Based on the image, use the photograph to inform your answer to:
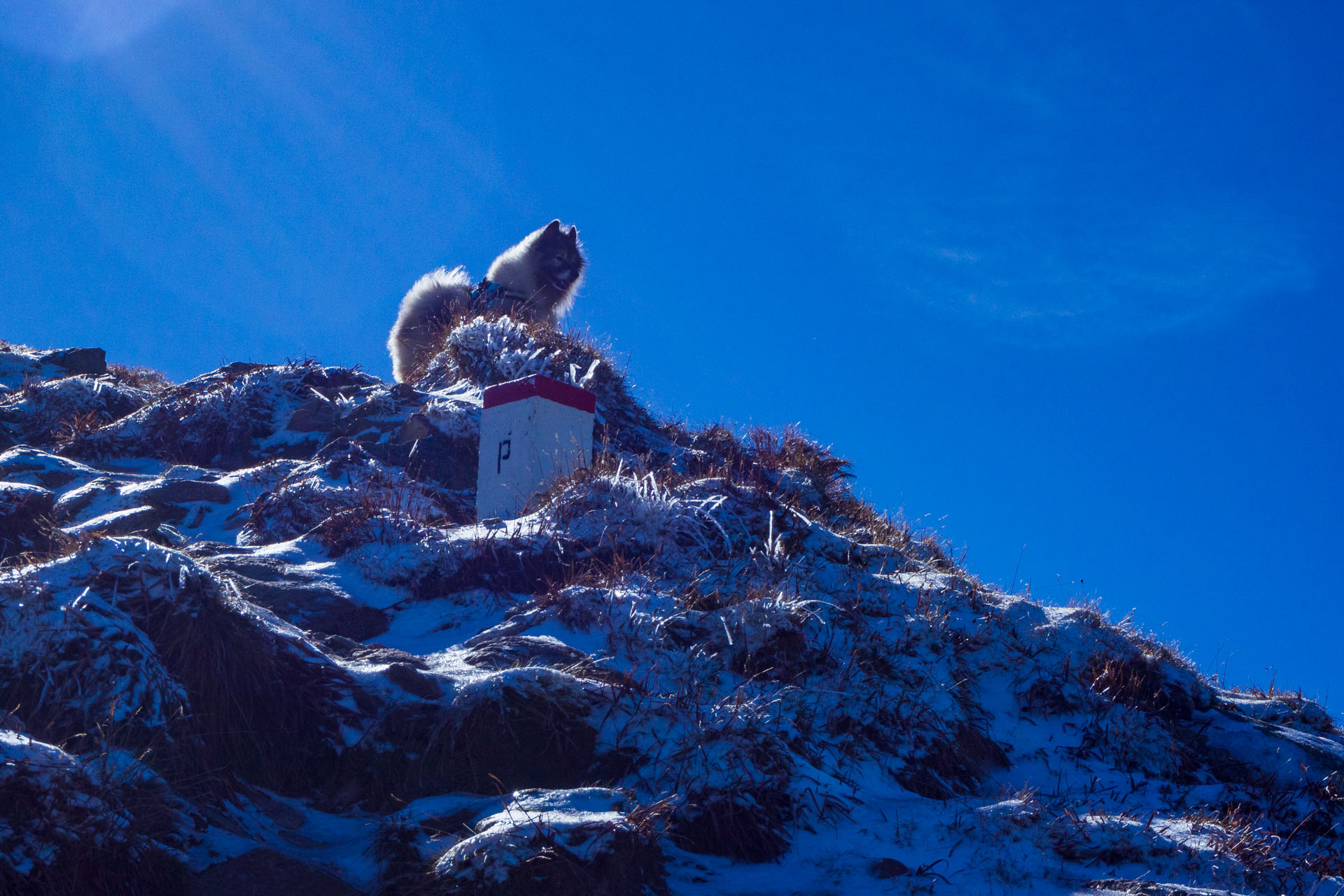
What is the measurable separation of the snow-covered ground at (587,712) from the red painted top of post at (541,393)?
0.64 metres

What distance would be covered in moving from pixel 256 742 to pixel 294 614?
1.34m

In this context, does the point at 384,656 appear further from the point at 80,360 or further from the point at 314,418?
the point at 80,360

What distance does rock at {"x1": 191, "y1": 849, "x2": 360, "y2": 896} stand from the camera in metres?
2.97

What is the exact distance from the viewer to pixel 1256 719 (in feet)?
18.5

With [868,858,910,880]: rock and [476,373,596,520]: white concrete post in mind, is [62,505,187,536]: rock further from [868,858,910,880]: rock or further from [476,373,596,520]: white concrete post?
[868,858,910,880]: rock

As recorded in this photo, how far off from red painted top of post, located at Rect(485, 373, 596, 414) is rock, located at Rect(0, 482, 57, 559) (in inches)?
111

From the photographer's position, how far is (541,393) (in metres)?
6.96

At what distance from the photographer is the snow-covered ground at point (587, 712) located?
318cm

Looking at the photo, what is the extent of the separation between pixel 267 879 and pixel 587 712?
53.5 inches

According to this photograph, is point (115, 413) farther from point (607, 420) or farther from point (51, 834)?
point (51, 834)

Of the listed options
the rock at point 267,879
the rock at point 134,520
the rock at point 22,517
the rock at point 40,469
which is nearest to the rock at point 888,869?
the rock at point 267,879

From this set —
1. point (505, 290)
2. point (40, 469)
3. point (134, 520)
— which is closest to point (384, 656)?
point (134, 520)

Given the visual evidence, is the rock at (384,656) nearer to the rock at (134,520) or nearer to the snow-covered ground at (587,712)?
the snow-covered ground at (587,712)

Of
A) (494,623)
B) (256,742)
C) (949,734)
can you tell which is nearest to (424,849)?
(256,742)
